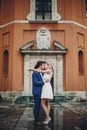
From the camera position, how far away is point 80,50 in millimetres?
19547

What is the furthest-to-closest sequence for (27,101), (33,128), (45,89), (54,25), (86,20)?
(86,20) → (54,25) → (27,101) → (45,89) → (33,128)

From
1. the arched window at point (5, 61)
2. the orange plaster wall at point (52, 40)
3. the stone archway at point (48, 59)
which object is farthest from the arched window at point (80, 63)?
the arched window at point (5, 61)

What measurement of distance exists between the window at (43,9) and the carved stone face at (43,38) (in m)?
1.05

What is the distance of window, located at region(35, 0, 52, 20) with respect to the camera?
64.0 feet

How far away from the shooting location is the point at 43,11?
19594mm

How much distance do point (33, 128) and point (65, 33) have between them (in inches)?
498

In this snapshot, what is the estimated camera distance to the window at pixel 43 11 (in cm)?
1907

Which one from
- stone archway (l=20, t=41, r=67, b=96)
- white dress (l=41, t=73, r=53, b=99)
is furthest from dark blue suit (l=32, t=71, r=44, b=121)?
stone archway (l=20, t=41, r=67, b=96)

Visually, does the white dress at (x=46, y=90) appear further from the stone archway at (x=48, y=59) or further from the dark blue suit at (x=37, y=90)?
the stone archway at (x=48, y=59)

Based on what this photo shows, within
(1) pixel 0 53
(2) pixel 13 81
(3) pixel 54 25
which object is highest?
(3) pixel 54 25

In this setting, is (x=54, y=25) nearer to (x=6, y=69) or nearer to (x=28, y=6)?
(x=28, y=6)

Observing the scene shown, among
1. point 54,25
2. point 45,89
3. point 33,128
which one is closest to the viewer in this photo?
point 33,128

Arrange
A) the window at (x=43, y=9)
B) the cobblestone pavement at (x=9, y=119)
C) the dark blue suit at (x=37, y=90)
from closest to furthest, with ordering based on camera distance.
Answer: the cobblestone pavement at (x=9, y=119), the dark blue suit at (x=37, y=90), the window at (x=43, y=9)

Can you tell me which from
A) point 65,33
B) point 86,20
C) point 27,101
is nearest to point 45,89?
point 27,101
